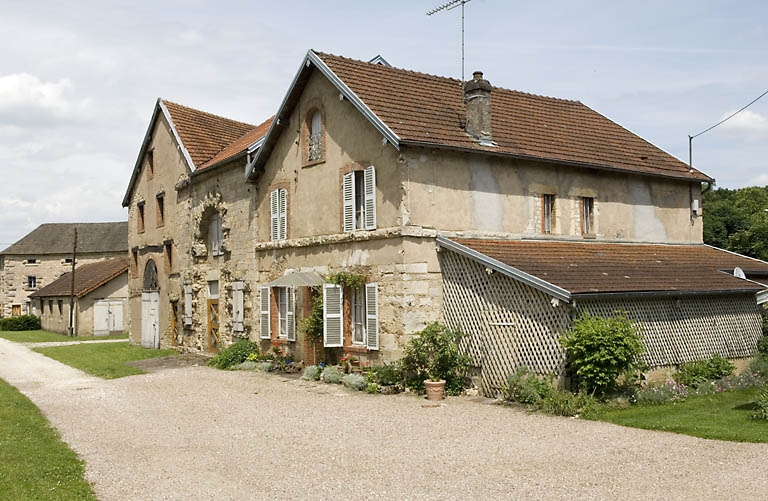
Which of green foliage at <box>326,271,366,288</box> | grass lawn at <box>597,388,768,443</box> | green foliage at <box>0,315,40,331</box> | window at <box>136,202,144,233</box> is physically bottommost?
green foliage at <box>0,315,40,331</box>

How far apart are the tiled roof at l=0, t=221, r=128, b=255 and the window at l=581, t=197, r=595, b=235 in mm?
41833

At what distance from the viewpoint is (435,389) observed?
44.2 ft

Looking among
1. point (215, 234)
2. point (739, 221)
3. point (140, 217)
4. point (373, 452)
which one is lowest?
point (373, 452)

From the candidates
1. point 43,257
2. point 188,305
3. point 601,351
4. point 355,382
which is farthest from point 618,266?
point 43,257

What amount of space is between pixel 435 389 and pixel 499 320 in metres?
1.82

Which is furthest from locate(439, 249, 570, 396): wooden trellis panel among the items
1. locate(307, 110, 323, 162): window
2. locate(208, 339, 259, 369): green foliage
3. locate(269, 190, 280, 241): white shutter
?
locate(208, 339, 259, 369): green foliage

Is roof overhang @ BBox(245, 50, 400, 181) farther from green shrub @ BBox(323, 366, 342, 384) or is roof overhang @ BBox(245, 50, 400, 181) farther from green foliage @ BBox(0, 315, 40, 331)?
green foliage @ BBox(0, 315, 40, 331)

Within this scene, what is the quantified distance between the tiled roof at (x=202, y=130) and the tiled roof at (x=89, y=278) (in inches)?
543

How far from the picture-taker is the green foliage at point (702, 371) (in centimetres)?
1381

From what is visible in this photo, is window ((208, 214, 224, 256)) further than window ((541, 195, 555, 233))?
Yes

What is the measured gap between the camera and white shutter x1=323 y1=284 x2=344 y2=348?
654 inches

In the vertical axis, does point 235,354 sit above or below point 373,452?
above

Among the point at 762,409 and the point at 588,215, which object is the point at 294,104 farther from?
the point at 762,409

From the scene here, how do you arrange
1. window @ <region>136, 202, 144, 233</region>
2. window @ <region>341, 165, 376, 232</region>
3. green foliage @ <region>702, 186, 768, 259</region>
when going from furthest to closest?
green foliage @ <region>702, 186, 768, 259</region> → window @ <region>136, 202, 144, 233</region> → window @ <region>341, 165, 376, 232</region>
